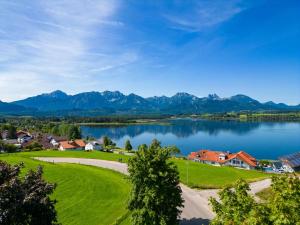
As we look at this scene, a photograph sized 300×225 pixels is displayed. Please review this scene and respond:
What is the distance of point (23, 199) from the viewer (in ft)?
53.8

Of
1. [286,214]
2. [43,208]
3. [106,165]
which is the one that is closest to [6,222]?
[43,208]

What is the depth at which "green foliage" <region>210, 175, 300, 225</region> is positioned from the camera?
1161 centimetres

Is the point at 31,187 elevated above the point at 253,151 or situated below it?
above

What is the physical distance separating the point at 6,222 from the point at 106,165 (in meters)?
57.7

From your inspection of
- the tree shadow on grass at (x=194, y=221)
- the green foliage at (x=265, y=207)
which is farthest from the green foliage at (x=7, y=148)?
the green foliage at (x=265, y=207)

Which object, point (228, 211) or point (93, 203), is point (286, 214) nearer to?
point (228, 211)

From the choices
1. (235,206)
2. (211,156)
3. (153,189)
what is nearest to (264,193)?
(153,189)

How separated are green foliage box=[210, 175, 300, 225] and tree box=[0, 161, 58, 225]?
31.2ft

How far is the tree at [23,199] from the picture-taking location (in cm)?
1582

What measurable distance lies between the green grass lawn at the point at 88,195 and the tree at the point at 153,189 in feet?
12.0

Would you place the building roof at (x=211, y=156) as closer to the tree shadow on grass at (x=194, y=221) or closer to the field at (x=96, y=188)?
the field at (x=96, y=188)

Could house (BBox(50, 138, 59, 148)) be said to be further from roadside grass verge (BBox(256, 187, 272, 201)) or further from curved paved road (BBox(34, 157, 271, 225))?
roadside grass verge (BBox(256, 187, 272, 201))

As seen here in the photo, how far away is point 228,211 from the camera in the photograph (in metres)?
14.7

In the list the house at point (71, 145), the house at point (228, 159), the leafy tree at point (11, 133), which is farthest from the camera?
the leafy tree at point (11, 133)
